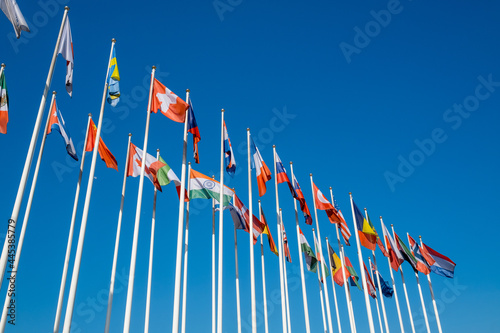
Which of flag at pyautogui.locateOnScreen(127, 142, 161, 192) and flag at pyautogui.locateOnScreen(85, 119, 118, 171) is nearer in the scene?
flag at pyautogui.locateOnScreen(85, 119, 118, 171)

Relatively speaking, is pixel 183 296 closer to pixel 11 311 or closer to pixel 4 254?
pixel 11 311

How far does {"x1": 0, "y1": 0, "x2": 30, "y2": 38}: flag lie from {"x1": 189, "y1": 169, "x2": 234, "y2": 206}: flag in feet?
30.1

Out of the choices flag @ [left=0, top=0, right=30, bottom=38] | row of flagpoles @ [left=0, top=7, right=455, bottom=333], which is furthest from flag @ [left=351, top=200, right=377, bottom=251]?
flag @ [left=0, top=0, right=30, bottom=38]

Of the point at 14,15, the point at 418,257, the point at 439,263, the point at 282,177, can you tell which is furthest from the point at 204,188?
the point at 439,263

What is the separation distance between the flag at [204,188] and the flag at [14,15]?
9.17m

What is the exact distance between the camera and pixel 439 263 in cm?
2783

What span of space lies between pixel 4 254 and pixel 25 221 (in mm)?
3264

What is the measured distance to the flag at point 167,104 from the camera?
17000 millimetres

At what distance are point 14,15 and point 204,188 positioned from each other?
34.1 feet

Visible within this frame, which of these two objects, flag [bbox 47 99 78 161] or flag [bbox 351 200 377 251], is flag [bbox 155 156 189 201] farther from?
flag [bbox 351 200 377 251]

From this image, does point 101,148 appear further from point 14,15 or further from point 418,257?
point 418,257

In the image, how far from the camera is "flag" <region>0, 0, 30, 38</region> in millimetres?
11992

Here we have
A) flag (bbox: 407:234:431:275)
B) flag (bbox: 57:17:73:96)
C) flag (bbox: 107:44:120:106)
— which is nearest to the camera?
flag (bbox: 57:17:73:96)

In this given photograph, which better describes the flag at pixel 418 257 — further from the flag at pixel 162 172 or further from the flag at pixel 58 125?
the flag at pixel 58 125
